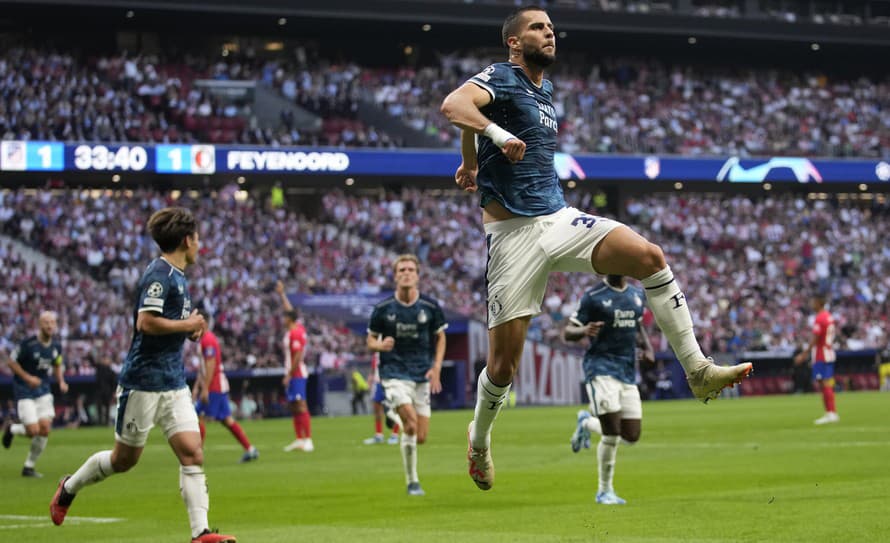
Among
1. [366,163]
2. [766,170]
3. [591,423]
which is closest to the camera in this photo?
[591,423]

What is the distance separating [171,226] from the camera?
35.8 ft

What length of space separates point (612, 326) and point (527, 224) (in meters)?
7.16

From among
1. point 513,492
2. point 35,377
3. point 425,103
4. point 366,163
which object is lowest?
point 513,492

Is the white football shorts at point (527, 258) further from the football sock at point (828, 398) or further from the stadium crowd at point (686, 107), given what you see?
the stadium crowd at point (686, 107)

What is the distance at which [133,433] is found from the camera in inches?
434

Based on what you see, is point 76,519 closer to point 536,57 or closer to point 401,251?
point 536,57

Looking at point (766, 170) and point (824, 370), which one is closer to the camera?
point (824, 370)

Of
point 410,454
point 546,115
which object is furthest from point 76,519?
point 546,115

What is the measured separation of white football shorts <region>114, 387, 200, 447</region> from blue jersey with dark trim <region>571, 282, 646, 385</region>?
6347 mm

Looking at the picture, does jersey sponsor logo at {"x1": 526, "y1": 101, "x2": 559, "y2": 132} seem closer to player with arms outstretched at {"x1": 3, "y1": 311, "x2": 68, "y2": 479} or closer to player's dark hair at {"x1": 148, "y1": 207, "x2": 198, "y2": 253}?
player's dark hair at {"x1": 148, "y1": 207, "x2": 198, "y2": 253}

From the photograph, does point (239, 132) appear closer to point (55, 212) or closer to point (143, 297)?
point (55, 212)

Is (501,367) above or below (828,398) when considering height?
above

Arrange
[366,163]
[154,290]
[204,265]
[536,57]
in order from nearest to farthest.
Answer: [536,57] < [154,290] < [204,265] < [366,163]

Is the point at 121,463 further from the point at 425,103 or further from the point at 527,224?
the point at 425,103
